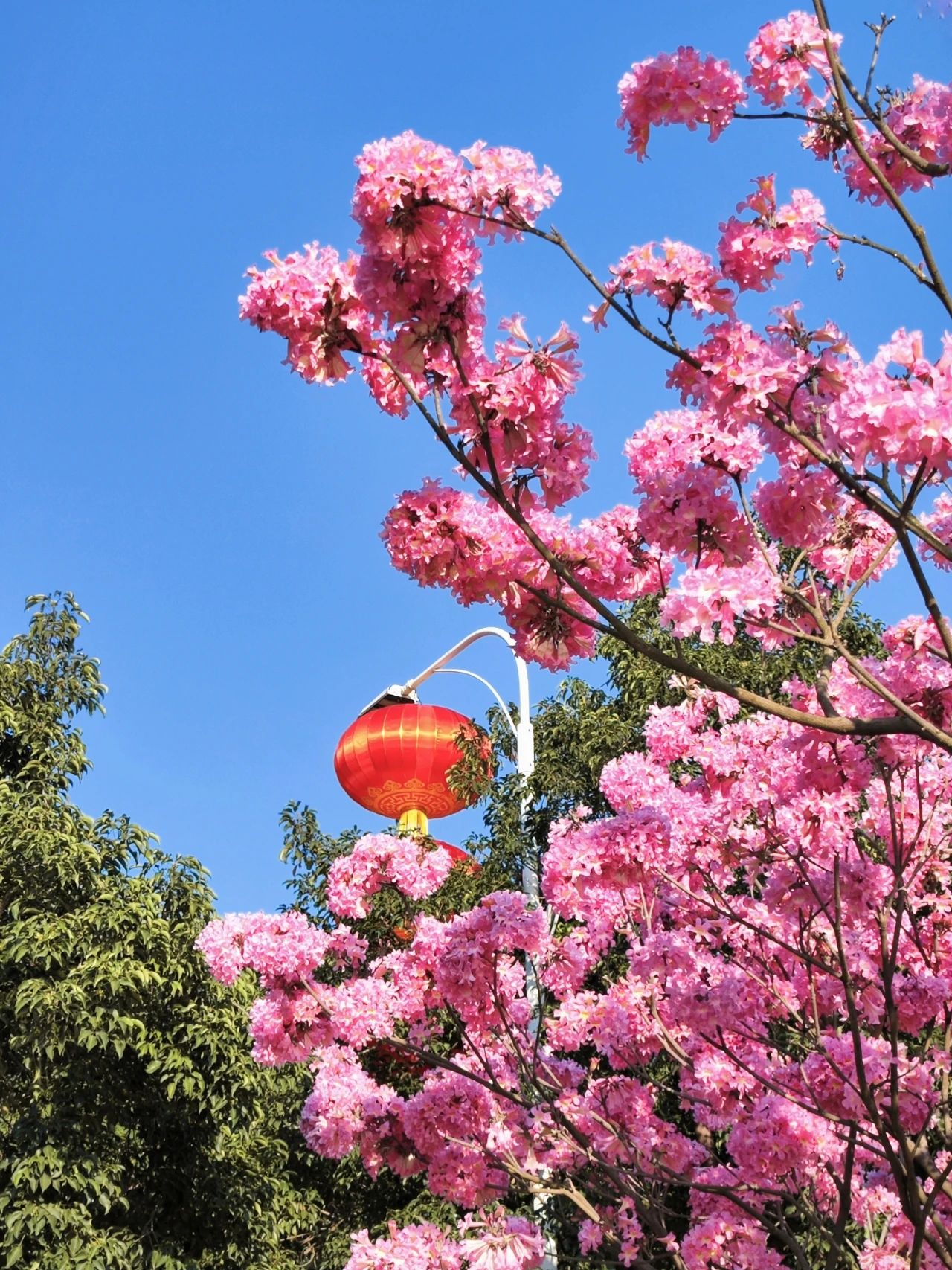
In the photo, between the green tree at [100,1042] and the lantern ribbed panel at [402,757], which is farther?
the lantern ribbed panel at [402,757]

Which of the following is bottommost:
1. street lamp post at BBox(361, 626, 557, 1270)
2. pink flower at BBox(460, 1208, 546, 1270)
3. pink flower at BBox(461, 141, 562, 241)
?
pink flower at BBox(460, 1208, 546, 1270)

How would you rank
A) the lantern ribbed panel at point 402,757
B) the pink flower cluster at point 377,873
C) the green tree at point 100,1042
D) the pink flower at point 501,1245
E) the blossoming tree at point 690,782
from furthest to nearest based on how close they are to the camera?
the lantern ribbed panel at point 402,757 < the green tree at point 100,1042 < the pink flower cluster at point 377,873 < the pink flower at point 501,1245 < the blossoming tree at point 690,782

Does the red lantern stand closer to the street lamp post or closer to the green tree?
the street lamp post

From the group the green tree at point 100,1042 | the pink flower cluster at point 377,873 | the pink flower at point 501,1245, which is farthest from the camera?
the green tree at point 100,1042

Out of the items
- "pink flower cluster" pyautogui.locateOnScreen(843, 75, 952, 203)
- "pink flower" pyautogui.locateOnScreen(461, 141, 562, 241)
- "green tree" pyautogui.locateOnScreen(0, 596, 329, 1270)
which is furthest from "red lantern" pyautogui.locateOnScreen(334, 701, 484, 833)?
"pink flower" pyautogui.locateOnScreen(461, 141, 562, 241)

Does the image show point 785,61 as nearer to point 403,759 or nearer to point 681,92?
point 681,92

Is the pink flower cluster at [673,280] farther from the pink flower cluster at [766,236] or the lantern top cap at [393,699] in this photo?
the lantern top cap at [393,699]

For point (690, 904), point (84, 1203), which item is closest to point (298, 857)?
point (84, 1203)

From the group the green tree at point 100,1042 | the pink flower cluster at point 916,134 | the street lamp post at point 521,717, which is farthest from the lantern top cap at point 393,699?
the pink flower cluster at point 916,134

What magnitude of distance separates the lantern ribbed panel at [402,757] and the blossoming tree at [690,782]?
439 inches

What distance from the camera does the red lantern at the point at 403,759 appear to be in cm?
1822

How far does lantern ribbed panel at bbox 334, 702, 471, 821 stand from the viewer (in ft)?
59.7

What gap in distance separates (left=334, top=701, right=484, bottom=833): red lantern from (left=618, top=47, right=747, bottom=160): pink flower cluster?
1471cm

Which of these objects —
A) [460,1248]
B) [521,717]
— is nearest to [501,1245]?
[460,1248]
